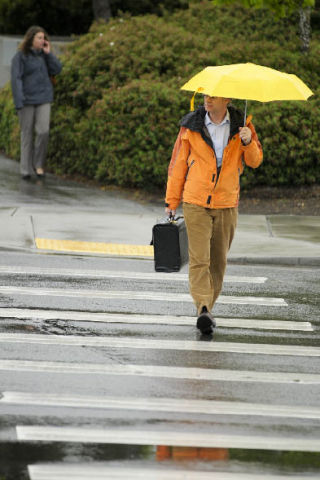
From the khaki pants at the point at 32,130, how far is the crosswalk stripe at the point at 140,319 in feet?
25.4

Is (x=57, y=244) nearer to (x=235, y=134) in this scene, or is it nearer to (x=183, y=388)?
(x=235, y=134)

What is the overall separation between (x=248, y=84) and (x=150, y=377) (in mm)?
2321

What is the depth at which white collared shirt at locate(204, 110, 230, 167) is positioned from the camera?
770 cm

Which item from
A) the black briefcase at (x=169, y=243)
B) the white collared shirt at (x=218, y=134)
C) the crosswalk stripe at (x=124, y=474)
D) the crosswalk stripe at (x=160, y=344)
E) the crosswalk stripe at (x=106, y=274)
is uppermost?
the white collared shirt at (x=218, y=134)

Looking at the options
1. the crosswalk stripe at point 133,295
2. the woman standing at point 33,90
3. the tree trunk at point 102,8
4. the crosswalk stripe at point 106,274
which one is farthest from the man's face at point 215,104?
the tree trunk at point 102,8

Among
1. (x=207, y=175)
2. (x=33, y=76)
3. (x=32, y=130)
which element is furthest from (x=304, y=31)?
(x=207, y=175)

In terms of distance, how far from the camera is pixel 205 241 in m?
7.85

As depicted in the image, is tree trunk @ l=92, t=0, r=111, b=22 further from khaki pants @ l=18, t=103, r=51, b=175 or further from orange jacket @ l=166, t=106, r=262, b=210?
orange jacket @ l=166, t=106, r=262, b=210

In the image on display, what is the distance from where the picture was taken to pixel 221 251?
8062 millimetres

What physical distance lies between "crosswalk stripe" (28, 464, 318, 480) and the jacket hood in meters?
3.20

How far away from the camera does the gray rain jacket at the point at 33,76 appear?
610 inches

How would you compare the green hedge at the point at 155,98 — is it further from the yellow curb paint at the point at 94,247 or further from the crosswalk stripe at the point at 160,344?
the crosswalk stripe at the point at 160,344

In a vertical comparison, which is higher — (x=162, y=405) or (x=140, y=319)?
(x=162, y=405)

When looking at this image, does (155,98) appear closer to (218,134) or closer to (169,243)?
(169,243)
